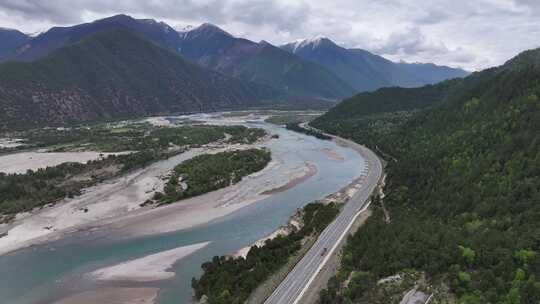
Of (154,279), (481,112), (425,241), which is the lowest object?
(154,279)

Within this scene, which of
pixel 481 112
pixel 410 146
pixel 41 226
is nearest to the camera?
pixel 41 226

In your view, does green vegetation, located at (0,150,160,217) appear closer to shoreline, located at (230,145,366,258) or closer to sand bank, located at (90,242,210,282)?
sand bank, located at (90,242,210,282)

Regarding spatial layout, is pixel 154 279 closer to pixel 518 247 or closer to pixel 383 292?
pixel 383 292

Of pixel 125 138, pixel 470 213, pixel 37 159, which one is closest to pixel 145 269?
pixel 470 213

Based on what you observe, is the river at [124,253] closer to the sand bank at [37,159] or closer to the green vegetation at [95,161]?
the green vegetation at [95,161]

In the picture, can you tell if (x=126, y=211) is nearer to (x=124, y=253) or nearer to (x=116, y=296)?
(x=124, y=253)

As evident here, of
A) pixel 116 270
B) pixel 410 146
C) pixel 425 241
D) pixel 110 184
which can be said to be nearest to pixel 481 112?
pixel 410 146

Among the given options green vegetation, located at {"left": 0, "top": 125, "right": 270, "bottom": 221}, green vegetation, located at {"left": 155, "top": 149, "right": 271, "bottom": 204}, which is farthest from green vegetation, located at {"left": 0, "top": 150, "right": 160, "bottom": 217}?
green vegetation, located at {"left": 155, "top": 149, "right": 271, "bottom": 204}

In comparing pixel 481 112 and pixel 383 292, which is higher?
pixel 481 112
